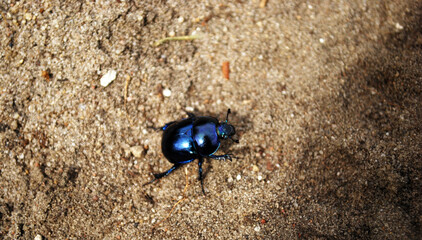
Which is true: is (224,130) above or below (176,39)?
below

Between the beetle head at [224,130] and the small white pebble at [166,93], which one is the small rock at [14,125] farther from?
the beetle head at [224,130]

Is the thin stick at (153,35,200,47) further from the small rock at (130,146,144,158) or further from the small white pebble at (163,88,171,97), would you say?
the small rock at (130,146,144,158)

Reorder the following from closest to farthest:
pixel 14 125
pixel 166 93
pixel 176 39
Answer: pixel 14 125 → pixel 166 93 → pixel 176 39

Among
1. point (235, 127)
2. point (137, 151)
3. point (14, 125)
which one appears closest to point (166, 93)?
point (137, 151)

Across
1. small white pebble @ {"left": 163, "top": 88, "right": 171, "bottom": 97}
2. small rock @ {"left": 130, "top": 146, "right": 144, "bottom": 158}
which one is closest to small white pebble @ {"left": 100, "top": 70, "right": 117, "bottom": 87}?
small white pebble @ {"left": 163, "top": 88, "right": 171, "bottom": 97}

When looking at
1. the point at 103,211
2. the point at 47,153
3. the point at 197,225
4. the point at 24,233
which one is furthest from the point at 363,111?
the point at 24,233

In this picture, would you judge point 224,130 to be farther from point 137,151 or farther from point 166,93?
point 137,151
